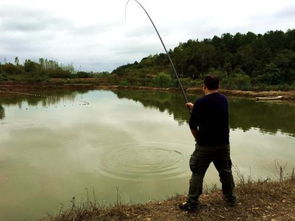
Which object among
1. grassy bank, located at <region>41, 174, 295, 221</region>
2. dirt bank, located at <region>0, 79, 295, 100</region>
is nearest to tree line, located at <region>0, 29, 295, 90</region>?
dirt bank, located at <region>0, 79, 295, 100</region>

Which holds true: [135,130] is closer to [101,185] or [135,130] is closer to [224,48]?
[101,185]

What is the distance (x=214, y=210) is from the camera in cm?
425

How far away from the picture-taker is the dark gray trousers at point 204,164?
13.4ft

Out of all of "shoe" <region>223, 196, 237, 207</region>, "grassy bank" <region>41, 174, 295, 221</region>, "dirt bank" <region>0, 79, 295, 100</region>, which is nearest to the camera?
"grassy bank" <region>41, 174, 295, 221</region>

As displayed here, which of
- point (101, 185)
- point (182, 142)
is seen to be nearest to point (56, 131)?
point (182, 142)

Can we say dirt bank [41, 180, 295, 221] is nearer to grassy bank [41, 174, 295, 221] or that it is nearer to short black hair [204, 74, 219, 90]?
grassy bank [41, 174, 295, 221]

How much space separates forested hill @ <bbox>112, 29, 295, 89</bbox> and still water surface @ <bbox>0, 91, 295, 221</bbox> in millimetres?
21065

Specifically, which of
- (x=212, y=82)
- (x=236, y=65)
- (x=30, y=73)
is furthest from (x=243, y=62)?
(x=212, y=82)

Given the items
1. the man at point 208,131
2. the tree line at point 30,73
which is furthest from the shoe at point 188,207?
the tree line at point 30,73

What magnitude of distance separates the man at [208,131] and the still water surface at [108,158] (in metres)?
1.95

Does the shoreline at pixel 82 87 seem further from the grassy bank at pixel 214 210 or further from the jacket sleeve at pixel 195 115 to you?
the jacket sleeve at pixel 195 115

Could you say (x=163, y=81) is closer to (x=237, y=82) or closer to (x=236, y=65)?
(x=236, y=65)

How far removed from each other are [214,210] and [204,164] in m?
0.60

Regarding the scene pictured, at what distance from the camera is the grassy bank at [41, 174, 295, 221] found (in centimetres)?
414
